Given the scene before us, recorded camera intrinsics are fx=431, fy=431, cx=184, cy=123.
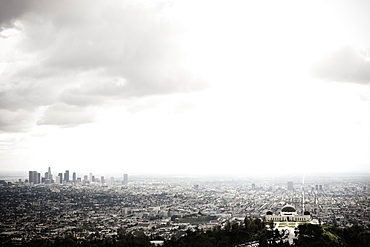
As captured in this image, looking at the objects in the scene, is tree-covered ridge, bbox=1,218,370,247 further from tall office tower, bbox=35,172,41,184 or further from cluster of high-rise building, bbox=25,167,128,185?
tall office tower, bbox=35,172,41,184

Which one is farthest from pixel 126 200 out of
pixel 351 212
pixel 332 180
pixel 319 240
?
pixel 319 240

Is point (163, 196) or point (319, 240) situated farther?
point (163, 196)

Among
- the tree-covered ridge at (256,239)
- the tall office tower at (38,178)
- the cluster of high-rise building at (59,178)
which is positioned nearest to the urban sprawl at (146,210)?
the tall office tower at (38,178)

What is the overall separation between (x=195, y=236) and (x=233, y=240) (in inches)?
95.5

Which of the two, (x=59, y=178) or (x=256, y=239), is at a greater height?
(x=59, y=178)

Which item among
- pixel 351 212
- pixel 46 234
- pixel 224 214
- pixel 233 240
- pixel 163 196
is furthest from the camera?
pixel 163 196

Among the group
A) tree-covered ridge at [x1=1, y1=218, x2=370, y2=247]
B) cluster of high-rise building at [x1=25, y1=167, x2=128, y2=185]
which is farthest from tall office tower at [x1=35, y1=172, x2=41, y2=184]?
tree-covered ridge at [x1=1, y1=218, x2=370, y2=247]

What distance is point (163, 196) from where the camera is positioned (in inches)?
3098

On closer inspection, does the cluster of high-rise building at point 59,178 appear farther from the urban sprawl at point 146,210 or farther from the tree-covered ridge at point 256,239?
the tree-covered ridge at point 256,239

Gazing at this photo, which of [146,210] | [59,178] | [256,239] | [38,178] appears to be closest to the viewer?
[256,239]

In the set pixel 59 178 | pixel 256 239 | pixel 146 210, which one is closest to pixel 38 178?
pixel 59 178

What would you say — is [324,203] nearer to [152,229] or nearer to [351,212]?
[351,212]

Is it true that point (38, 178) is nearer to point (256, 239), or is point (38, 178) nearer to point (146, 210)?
point (146, 210)

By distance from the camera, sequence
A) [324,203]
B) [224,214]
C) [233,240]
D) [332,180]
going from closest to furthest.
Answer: [233,240], [224,214], [324,203], [332,180]
